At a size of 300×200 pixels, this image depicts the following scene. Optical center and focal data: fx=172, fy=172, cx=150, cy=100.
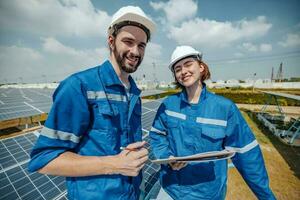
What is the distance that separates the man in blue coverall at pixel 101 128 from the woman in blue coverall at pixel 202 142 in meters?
0.80

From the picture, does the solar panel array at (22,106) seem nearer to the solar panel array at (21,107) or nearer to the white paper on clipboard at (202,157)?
the solar panel array at (21,107)

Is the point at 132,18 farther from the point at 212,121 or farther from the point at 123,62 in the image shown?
the point at 212,121

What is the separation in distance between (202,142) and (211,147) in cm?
14

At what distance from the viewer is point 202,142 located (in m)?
2.23

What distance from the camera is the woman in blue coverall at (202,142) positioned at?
2.19m

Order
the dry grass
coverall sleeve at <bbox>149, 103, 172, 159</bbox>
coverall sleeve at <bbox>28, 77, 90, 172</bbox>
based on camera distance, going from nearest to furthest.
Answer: coverall sleeve at <bbox>28, 77, 90, 172</bbox>, coverall sleeve at <bbox>149, 103, 172, 159</bbox>, the dry grass

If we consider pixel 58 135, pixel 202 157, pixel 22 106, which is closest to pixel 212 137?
pixel 202 157

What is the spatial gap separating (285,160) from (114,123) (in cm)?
921

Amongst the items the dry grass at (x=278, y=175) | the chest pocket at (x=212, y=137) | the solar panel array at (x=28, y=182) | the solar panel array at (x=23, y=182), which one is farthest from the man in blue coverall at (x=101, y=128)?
the dry grass at (x=278, y=175)

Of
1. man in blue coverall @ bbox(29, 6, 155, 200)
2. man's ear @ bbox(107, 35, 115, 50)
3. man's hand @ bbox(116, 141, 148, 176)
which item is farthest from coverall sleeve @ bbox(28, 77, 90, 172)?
man's ear @ bbox(107, 35, 115, 50)

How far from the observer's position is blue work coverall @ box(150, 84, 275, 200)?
2.18 meters

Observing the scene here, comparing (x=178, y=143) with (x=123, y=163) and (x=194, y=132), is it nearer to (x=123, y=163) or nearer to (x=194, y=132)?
(x=194, y=132)

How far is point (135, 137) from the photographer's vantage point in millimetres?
1754

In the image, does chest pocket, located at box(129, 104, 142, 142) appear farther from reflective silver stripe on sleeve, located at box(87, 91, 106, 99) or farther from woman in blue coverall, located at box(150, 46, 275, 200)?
woman in blue coverall, located at box(150, 46, 275, 200)
